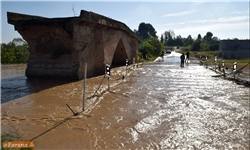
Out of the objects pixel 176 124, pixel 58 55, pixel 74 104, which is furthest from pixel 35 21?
pixel 176 124

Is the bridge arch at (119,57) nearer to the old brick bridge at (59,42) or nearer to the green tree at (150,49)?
the old brick bridge at (59,42)

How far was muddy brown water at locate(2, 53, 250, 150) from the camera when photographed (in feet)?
23.2

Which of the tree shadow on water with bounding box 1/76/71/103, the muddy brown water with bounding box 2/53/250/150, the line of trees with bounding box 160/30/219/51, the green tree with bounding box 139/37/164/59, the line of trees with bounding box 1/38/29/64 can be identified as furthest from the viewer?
the line of trees with bounding box 160/30/219/51

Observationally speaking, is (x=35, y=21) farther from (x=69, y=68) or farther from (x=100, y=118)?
(x=100, y=118)

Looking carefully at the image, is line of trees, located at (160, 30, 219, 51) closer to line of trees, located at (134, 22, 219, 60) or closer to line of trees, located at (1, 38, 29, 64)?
line of trees, located at (134, 22, 219, 60)

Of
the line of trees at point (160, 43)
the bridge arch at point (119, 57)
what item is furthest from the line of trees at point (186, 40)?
the bridge arch at point (119, 57)

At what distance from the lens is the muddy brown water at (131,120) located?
7.06 meters

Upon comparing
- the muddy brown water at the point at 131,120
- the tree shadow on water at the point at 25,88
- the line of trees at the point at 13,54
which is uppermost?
the line of trees at the point at 13,54

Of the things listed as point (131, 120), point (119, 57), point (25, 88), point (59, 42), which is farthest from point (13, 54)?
point (131, 120)

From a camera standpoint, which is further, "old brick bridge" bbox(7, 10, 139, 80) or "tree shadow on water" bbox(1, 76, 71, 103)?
"old brick bridge" bbox(7, 10, 139, 80)

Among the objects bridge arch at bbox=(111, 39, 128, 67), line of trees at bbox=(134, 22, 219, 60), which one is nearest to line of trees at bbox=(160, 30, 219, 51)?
line of trees at bbox=(134, 22, 219, 60)

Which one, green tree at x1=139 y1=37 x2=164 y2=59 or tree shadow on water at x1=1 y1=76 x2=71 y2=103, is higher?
green tree at x1=139 y1=37 x2=164 y2=59

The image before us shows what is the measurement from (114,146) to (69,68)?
996cm

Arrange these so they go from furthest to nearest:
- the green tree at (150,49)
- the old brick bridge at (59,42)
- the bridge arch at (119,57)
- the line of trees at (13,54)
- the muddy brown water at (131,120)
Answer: the green tree at (150,49) < the line of trees at (13,54) < the bridge arch at (119,57) < the old brick bridge at (59,42) < the muddy brown water at (131,120)
